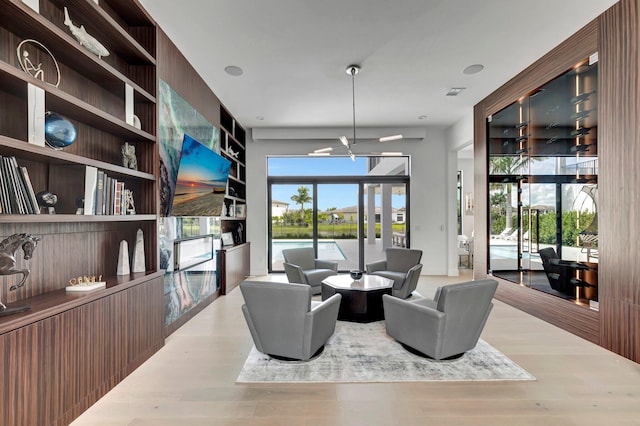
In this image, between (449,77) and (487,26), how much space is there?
125cm

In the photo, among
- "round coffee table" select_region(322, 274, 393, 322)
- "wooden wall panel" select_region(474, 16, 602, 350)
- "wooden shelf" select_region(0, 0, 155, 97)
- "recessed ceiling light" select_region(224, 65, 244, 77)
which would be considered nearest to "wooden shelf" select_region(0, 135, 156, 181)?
"wooden shelf" select_region(0, 0, 155, 97)

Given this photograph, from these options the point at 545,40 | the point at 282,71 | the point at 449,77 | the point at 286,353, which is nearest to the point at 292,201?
the point at 282,71

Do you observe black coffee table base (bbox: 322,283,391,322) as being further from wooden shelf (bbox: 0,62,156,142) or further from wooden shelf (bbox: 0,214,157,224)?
wooden shelf (bbox: 0,62,156,142)

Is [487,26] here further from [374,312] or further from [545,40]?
[374,312]

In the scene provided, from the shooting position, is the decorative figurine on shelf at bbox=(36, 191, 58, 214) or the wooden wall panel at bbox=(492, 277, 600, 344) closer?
the decorative figurine on shelf at bbox=(36, 191, 58, 214)

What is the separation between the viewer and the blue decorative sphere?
2061 millimetres

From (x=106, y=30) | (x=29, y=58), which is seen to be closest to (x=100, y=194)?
(x=29, y=58)

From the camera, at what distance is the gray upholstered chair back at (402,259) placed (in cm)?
532

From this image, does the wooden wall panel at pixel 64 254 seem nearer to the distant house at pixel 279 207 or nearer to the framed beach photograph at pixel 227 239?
the framed beach photograph at pixel 227 239

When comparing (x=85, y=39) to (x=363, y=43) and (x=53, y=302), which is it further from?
(x=363, y=43)

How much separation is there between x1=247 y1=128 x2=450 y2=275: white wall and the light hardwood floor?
407 cm

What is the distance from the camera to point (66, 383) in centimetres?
200

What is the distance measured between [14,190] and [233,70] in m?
3.12

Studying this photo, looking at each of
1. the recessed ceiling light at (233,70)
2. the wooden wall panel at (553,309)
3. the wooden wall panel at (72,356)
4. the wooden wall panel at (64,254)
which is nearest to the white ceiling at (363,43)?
the recessed ceiling light at (233,70)
